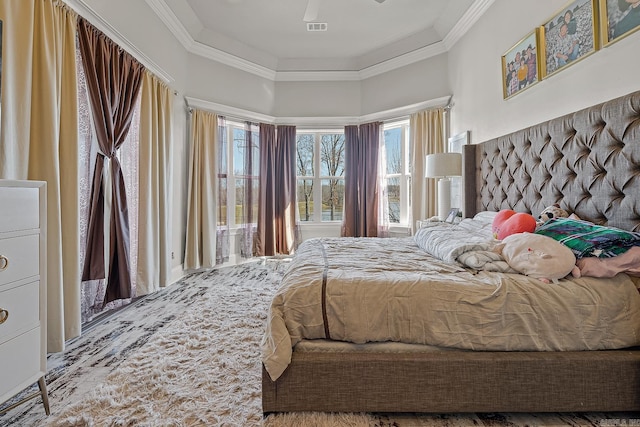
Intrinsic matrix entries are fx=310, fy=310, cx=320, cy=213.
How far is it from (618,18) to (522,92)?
87 centimetres

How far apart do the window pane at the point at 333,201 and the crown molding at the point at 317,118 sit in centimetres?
94

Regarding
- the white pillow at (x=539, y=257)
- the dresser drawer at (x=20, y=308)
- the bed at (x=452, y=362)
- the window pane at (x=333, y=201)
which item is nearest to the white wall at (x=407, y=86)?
the window pane at (x=333, y=201)

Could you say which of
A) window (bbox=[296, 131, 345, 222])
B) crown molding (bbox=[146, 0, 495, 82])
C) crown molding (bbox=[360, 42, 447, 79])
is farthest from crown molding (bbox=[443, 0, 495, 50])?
window (bbox=[296, 131, 345, 222])

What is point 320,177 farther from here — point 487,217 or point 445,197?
point 487,217

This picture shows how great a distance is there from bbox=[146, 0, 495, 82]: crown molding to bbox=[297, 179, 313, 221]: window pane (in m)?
1.63

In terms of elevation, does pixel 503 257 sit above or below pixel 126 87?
below

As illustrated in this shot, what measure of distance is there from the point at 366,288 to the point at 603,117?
160 centimetres

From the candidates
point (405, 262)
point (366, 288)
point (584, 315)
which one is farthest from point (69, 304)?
point (584, 315)

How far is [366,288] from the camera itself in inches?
53.7

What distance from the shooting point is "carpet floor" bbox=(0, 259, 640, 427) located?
1.33 meters

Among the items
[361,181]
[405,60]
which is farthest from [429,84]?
[361,181]

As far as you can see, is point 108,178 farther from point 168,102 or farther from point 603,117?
point 603,117

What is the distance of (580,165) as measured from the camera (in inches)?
72.2

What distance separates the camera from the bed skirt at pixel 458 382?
129 cm
